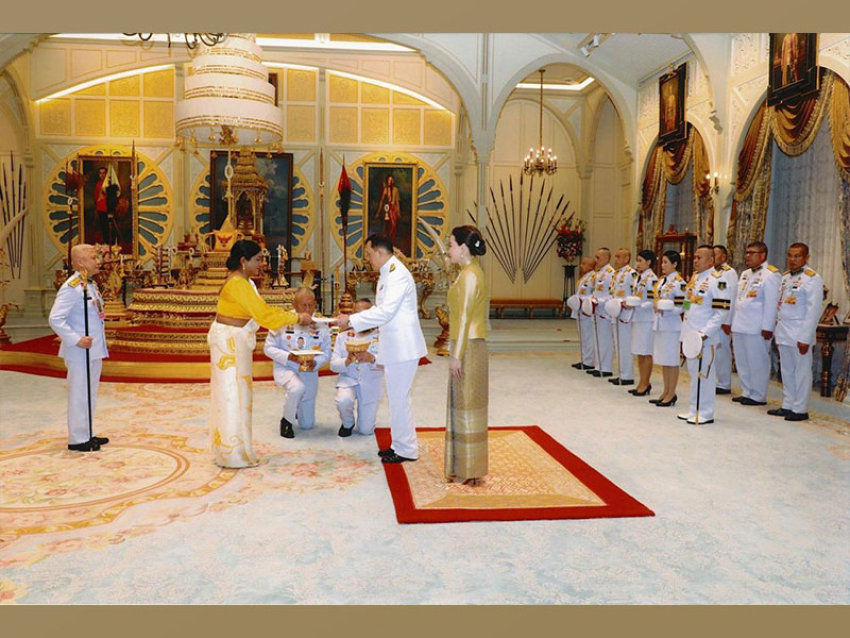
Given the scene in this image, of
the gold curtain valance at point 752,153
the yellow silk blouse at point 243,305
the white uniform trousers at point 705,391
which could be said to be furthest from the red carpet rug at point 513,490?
the gold curtain valance at point 752,153

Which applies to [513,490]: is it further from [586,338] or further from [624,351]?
[586,338]

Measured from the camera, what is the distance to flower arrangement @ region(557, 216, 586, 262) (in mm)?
16672

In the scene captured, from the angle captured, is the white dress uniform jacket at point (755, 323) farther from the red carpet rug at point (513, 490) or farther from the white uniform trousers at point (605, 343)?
the red carpet rug at point (513, 490)

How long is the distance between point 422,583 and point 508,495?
4.78 feet

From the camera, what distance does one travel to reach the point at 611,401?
7930 millimetres

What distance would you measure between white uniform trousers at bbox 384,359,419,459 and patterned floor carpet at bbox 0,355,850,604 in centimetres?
28

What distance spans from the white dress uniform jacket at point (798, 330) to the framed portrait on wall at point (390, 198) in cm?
1007

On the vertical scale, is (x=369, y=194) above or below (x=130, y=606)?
above

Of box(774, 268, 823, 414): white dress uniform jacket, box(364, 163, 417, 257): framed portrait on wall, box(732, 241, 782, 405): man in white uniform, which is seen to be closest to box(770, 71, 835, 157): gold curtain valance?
box(732, 241, 782, 405): man in white uniform

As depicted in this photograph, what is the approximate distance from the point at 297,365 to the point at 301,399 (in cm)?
31

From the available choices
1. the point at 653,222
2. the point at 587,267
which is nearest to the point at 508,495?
the point at 587,267

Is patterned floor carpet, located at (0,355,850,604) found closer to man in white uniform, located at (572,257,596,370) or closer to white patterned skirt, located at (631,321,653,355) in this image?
white patterned skirt, located at (631,321,653,355)

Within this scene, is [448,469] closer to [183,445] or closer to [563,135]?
[183,445]

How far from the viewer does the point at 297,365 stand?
6.20 metres
